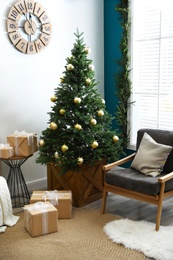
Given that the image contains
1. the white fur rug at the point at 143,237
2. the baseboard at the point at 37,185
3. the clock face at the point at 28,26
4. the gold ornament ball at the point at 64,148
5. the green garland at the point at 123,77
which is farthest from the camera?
the green garland at the point at 123,77

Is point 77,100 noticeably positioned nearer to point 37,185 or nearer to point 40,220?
point 40,220

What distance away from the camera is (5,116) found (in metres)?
4.01

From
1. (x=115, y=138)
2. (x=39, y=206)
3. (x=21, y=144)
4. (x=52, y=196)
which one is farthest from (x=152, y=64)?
(x=39, y=206)

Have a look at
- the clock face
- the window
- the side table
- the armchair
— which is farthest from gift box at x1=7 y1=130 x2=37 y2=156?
the window

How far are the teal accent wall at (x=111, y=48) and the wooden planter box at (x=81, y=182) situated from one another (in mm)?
1276

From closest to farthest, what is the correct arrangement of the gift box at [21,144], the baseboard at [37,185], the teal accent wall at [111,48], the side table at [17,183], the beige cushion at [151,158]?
the beige cushion at [151,158], the gift box at [21,144], the side table at [17,183], the baseboard at [37,185], the teal accent wall at [111,48]

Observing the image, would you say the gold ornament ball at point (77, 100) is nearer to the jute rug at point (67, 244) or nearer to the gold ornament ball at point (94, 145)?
the gold ornament ball at point (94, 145)

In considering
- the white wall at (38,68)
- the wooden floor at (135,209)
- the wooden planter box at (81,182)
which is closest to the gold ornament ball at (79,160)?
the wooden planter box at (81,182)

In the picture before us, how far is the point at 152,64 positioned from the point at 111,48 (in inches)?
29.4

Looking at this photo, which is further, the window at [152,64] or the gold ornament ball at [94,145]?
the window at [152,64]

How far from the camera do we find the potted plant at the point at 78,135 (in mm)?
3637

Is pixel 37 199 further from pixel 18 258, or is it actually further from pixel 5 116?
pixel 5 116

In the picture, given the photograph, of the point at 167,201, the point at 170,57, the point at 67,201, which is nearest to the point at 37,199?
the point at 67,201

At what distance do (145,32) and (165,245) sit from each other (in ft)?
8.99
